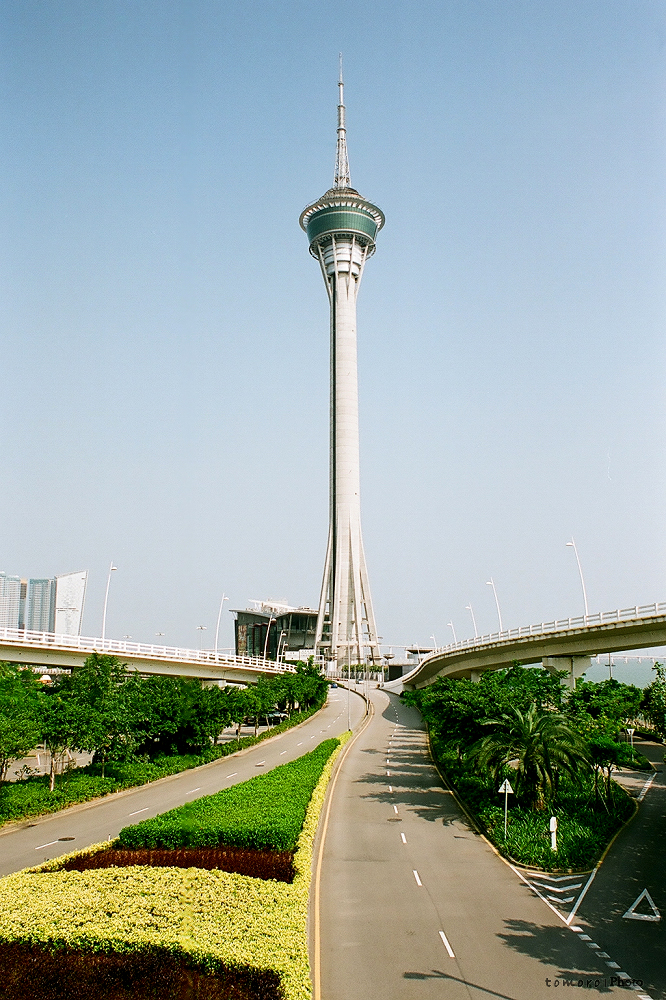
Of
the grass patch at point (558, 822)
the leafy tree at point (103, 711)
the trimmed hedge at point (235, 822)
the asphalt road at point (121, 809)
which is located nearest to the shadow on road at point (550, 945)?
the grass patch at point (558, 822)

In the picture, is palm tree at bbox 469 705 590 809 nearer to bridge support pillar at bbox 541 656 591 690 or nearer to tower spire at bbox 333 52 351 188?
bridge support pillar at bbox 541 656 591 690

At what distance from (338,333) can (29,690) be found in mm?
100683

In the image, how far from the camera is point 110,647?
185 ft

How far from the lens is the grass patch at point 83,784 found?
98.2 ft

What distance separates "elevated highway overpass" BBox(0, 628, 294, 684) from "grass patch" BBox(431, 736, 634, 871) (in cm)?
2945

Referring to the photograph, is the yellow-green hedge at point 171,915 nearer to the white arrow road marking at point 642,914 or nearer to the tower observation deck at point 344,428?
the white arrow road marking at point 642,914

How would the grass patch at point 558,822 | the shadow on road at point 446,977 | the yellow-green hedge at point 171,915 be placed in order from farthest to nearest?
the grass patch at point 558,822 → the shadow on road at point 446,977 → the yellow-green hedge at point 171,915

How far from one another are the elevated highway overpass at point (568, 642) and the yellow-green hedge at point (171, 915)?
32257mm

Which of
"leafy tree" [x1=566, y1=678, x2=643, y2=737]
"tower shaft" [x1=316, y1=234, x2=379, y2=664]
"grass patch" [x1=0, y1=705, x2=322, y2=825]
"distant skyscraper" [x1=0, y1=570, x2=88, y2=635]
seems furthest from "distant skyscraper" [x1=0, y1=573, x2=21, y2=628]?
"leafy tree" [x1=566, y1=678, x2=643, y2=737]

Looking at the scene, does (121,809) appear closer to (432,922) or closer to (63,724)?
(63,724)

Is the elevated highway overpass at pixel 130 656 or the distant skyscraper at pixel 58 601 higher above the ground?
the distant skyscraper at pixel 58 601

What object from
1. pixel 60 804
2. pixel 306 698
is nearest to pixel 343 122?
pixel 306 698

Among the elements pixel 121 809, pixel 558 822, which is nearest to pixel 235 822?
pixel 121 809

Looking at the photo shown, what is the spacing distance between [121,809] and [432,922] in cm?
1776
